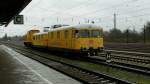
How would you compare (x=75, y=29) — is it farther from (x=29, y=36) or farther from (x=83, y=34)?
(x=29, y=36)

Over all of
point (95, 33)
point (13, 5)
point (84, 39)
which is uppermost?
point (13, 5)

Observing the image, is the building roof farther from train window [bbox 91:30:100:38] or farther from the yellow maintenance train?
train window [bbox 91:30:100:38]

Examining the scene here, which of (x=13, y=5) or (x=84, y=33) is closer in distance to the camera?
(x=84, y=33)

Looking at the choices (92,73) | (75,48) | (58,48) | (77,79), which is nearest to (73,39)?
(75,48)

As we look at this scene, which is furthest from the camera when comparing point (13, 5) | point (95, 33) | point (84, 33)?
point (13, 5)

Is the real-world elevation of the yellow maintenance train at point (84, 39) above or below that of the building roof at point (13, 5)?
below

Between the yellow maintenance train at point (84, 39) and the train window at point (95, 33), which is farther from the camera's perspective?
the train window at point (95, 33)

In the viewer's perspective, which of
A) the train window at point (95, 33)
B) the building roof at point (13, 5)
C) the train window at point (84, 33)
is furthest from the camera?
the train window at point (95, 33)

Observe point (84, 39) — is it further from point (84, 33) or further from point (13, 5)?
point (13, 5)

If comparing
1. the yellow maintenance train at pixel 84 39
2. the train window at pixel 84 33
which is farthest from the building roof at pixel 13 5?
the train window at pixel 84 33

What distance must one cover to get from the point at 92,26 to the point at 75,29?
1.48 metres

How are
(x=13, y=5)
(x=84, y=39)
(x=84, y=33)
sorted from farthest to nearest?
(x=13, y=5)
(x=84, y=33)
(x=84, y=39)

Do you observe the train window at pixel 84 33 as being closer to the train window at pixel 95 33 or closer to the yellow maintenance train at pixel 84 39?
the yellow maintenance train at pixel 84 39

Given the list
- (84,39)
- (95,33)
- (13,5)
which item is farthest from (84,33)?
(13,5)
